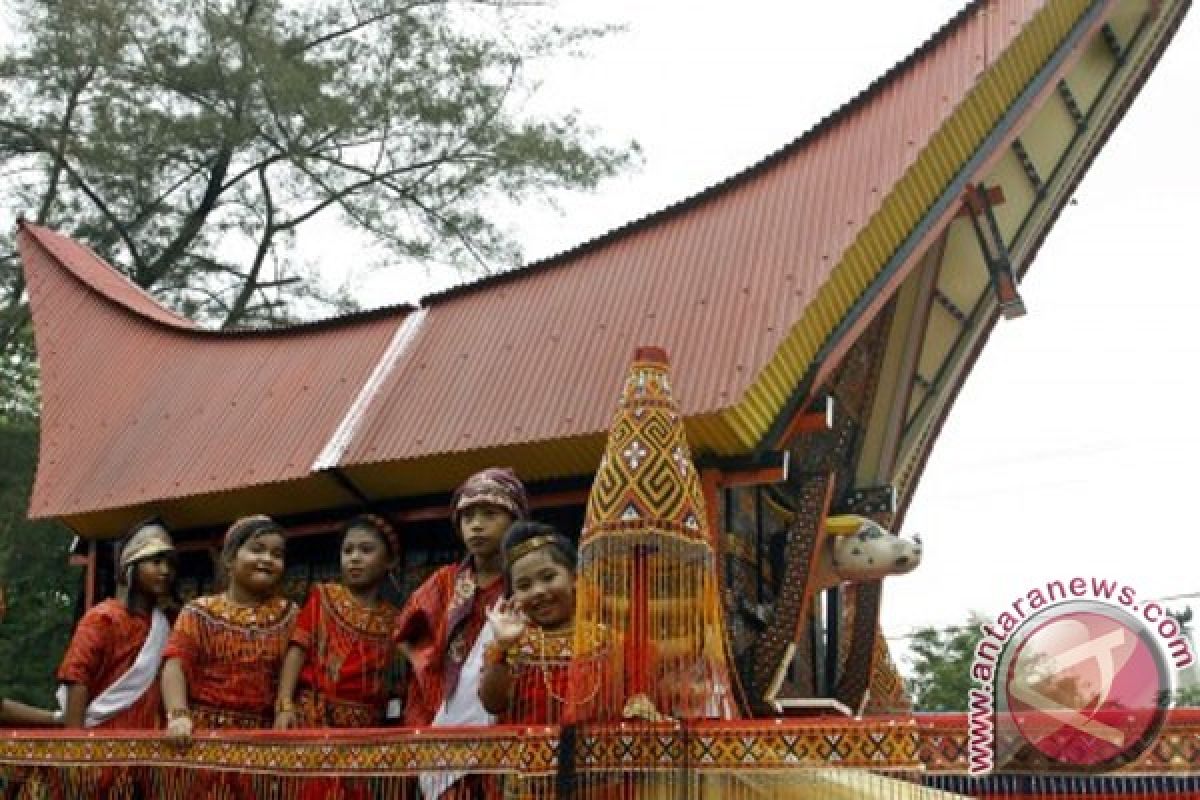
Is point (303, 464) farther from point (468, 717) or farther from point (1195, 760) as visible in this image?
point (1195, 760)

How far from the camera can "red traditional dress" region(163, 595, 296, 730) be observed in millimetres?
5805

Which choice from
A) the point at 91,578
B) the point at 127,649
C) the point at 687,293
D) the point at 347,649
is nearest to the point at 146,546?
the point at 127,649

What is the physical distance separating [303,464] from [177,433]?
1379mm

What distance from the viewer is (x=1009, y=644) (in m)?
4.07

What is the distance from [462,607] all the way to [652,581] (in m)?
1.44

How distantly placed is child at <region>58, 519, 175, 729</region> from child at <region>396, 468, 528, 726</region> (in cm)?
142

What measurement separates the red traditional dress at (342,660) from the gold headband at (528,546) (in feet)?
4.28

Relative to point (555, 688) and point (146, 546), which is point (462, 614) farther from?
point (146, 546)

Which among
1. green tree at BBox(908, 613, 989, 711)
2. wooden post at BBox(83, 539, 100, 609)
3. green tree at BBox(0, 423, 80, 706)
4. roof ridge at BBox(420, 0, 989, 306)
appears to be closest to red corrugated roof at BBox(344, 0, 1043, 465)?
roof ridge at BBox(420, 0, 989, 306)

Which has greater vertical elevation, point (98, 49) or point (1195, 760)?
point (98, 49)

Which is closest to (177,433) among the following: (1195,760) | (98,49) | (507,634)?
(507,634)

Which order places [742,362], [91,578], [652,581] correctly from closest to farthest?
1. [652,581]
2. [742,362]
3. [91,578]

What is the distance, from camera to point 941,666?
1099 inches

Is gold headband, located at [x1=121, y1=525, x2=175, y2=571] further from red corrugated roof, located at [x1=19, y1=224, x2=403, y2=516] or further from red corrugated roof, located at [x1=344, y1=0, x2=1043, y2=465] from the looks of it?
red corrugated roof, located at [x1=344, y1=0, x2=1043, y2=465]
